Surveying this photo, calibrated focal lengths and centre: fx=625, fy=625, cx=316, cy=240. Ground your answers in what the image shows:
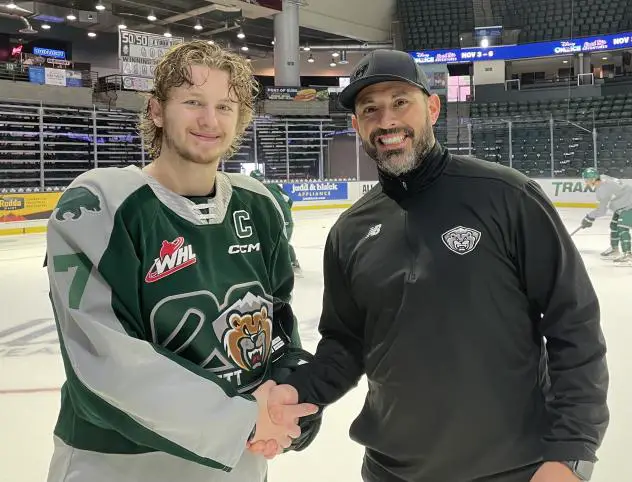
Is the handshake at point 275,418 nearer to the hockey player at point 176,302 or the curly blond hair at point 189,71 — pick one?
the hockey player at point 176,302

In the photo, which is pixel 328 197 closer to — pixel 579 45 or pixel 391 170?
pixel 579 45

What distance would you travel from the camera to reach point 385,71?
133 cm

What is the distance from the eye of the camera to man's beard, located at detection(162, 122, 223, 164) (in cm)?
126

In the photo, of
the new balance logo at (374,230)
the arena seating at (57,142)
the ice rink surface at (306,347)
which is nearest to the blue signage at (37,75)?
the arena seating at (57,142)

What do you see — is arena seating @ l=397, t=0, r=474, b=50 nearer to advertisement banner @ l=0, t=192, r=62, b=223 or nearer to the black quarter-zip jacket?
advertisement banner @ l=0, t=192, r=62, b=223

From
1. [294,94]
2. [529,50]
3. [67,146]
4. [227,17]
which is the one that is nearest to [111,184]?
[67,146]

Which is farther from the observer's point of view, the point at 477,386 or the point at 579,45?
the point at 579,45

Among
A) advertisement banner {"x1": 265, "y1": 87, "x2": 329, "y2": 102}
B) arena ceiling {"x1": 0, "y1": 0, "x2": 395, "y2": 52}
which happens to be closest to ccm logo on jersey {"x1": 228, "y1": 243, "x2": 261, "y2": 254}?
arena ceiling {"x1": 0, "y1": 0, "x2": 395, "y2": 52}

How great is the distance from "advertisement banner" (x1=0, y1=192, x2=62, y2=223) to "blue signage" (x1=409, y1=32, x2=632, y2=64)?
13873mm

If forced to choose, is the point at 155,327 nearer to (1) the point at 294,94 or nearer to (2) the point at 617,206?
(2) the point at 617,206

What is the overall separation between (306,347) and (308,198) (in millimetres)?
12467

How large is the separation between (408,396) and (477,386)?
143 mm

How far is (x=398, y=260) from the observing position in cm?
131

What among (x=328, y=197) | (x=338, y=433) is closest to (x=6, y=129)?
(x=328, y=197)
